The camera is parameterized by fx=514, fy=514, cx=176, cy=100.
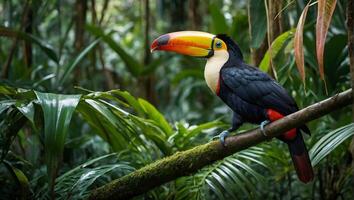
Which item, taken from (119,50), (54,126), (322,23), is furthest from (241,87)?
(119,50)

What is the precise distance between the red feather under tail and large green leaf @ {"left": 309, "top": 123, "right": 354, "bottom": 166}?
4 cm

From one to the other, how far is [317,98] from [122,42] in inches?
162

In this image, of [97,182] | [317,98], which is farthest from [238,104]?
[97,182]

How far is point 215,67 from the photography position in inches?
111

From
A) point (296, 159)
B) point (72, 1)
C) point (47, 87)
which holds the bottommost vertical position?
point (296, 159)

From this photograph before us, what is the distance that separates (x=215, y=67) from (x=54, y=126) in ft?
3.39

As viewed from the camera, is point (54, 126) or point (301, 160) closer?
point (54, 126)

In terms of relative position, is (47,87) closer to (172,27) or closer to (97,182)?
(97,182)

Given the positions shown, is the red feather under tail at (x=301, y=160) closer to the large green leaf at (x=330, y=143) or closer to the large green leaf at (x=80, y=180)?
the large green leaf at (x=330, y=143)

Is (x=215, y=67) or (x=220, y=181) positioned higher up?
(x=215, y=67)

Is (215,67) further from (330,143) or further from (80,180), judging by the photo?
(80,180)

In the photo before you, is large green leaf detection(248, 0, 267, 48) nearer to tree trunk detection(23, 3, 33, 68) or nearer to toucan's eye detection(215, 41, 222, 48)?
toucan's eye detection(215, 41, 222, 48)

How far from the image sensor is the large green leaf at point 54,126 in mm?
2102

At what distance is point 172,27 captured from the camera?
6.07 meters
